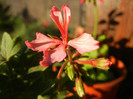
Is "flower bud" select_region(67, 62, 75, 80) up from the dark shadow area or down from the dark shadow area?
up

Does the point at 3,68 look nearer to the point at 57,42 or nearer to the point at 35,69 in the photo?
the point at 35,69

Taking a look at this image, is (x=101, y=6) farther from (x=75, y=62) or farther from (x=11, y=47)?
(x=11, y=47)

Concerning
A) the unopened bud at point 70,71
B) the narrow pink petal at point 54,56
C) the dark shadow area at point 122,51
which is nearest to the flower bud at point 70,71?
the unopened bud at point 70,71

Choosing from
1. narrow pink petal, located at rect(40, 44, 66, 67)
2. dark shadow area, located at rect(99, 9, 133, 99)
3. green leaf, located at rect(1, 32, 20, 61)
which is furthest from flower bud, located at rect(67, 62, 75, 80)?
dark shadow area, located at rect(99, 9, 133, 99)

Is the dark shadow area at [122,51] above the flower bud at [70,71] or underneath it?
underneath

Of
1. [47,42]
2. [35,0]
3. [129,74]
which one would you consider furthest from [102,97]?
[35,0]

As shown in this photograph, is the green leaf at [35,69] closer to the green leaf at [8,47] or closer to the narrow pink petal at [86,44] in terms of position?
the green leaf at [8,47]

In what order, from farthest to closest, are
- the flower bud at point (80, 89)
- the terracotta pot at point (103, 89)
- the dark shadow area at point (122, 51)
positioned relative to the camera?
the dark shadow area at point (122, 51) → the terracotta pot at point (103, 89) → the flower bud at point (80, 89)

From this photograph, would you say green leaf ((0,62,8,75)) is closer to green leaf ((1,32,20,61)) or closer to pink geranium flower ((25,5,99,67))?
green leaf ((1,32,20,61))
